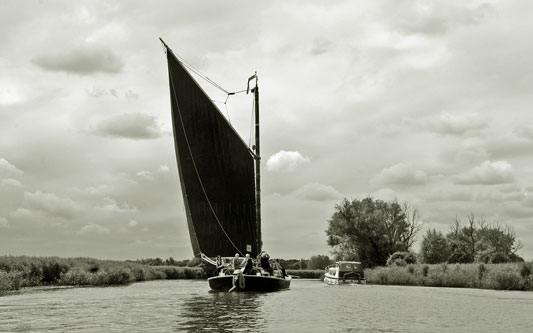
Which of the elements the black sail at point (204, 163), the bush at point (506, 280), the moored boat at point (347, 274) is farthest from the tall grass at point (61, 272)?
the bush at point (506, 280)

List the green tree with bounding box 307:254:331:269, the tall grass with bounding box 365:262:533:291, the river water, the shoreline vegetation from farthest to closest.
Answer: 1. the green tree with bounding box 307:254:331:269
2. the tall grass with bounding box 365:262:533:291
3. the shoreline vegetation
4. the river water

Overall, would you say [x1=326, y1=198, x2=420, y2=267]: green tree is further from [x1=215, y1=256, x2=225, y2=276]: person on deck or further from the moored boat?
[x1=215, y1=256, x2=225, y2=276]: person on deck

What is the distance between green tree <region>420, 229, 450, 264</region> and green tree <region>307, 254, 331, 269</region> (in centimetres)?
2519

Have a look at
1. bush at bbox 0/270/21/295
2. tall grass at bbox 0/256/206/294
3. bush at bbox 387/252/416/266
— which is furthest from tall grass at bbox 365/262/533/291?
bush at bbox 0/270/21/295

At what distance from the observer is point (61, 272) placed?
5475 centimetres

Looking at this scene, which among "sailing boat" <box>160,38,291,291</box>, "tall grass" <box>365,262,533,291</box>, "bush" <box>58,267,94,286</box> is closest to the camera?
"sailing boat" <box>160,38,291,291</box>

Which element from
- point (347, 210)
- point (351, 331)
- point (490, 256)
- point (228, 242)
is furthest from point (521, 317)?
point (347, 210)

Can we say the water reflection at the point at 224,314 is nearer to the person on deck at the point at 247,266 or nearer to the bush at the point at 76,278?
the person on deck at the point at 247,266

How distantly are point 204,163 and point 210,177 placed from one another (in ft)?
3.44

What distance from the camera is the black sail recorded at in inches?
1521

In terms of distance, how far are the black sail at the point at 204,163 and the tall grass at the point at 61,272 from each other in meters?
14.6

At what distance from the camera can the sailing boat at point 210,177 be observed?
38625 mm

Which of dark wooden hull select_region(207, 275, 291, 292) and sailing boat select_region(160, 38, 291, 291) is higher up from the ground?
sailing boat select_region(160, 38, 291, 291)

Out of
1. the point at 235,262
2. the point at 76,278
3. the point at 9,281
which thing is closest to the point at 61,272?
the point at 76,278
